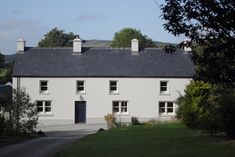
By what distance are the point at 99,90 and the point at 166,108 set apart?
8024mm

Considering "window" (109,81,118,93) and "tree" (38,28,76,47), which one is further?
"tree" (38,28,76,47)

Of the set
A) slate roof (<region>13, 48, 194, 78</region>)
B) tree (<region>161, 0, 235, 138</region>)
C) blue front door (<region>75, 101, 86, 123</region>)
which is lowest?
blue front door (<region>75, 101, 86, 123</region>)

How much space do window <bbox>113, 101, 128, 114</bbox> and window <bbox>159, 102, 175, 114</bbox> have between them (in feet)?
13.3

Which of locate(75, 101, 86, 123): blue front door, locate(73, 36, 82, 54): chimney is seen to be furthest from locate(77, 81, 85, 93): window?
locate(73, 36, 82, 54): chimney

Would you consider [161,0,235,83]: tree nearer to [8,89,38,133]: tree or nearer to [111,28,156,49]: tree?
[8,89,38,133]: tree

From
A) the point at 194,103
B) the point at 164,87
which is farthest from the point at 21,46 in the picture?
the point at 194,103

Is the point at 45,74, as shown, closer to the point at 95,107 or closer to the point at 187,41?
the point at 95,107

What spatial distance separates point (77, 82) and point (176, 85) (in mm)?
11374

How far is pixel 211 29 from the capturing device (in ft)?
40.4

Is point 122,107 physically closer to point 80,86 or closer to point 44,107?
point 80,86

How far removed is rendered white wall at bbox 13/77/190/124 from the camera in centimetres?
6084

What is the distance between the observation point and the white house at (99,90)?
60.8 metres

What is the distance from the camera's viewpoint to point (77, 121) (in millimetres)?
61469

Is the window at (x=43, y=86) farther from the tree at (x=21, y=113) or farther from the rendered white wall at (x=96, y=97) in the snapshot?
the tree at (x=21, y=113)
